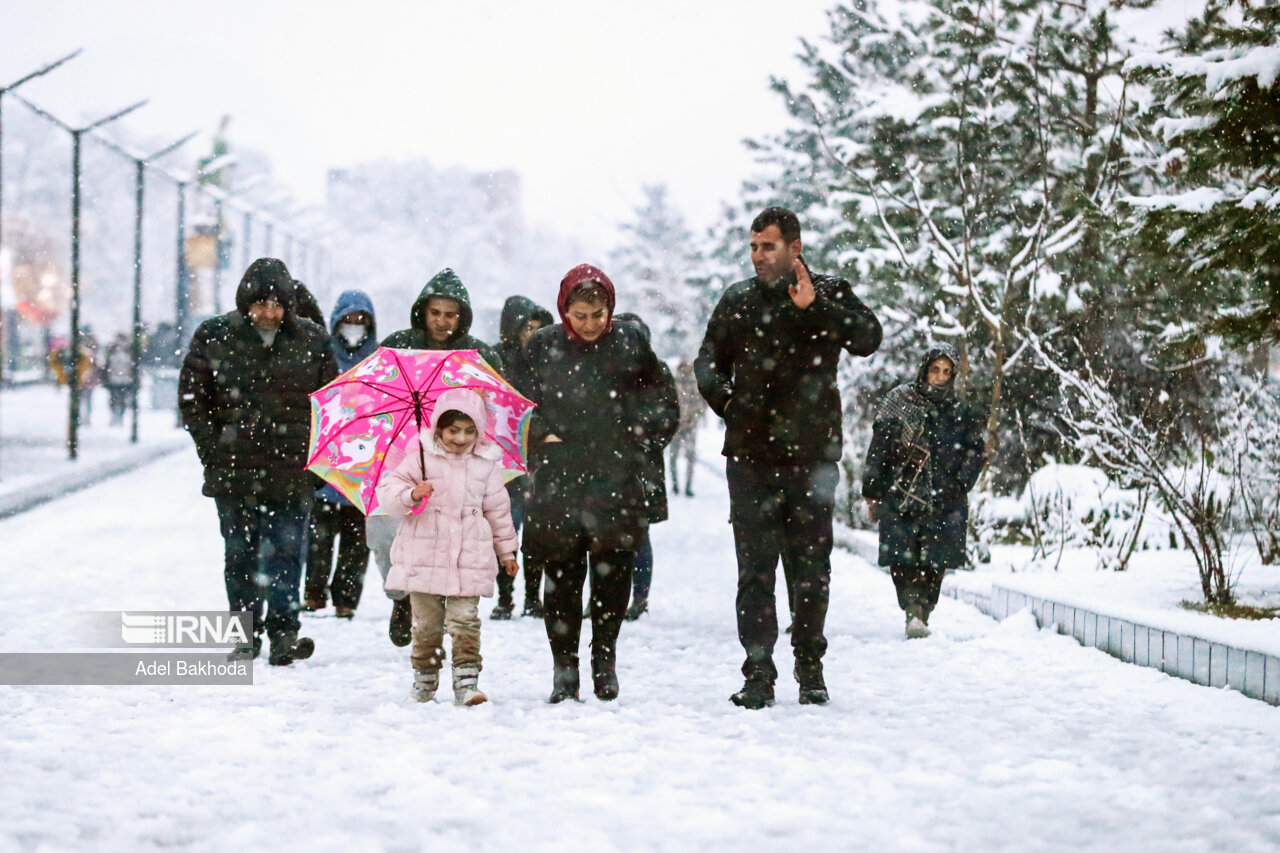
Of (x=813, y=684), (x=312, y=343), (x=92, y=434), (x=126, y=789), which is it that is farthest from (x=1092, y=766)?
(x=92, y=434)

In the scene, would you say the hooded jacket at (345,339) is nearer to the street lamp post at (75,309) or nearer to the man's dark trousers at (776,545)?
the man's dark trousers at (776,545)

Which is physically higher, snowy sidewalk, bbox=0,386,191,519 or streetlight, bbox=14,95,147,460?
streetlight, bbox=14,95,147,460

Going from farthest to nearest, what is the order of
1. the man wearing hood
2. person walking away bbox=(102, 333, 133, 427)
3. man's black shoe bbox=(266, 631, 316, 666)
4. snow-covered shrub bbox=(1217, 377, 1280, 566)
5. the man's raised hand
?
person walking away bbox=(102, 333, 133, 427) → snow-covered shrub bbox=(1217, 377, 1280, 566) → the man wearing hood → man's black shoe bbox=(266, 631, 316, 666) → the man's raised hand

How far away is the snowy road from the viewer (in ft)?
14.0

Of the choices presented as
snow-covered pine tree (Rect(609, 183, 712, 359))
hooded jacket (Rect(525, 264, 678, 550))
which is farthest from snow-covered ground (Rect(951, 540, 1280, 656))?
snow-covered pine tree (Rect(609, 183, 712, 359))

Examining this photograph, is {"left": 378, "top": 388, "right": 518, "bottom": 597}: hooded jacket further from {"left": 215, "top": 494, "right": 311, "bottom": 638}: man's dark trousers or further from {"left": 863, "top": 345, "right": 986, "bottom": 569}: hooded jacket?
{"left": 863, "top": 345, "right": 986, "bottom": 569}: hooded jacket

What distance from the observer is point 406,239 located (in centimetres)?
12350

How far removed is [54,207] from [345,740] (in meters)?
104

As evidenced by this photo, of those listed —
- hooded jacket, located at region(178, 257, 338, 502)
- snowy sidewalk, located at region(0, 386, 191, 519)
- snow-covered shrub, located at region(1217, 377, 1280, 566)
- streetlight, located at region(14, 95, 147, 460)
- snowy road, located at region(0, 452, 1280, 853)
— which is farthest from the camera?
streetlight, located at region(14, 95, 147, 460)

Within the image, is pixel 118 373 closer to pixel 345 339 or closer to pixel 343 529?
pixel 345 339

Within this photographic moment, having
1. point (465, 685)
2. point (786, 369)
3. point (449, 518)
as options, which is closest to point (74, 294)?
point (449, 518)

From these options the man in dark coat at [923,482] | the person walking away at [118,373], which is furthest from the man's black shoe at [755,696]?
the person walking away at [118,373]

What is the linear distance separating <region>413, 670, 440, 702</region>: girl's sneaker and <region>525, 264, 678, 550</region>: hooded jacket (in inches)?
27.0

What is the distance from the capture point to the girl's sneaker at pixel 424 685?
6.33 meters
